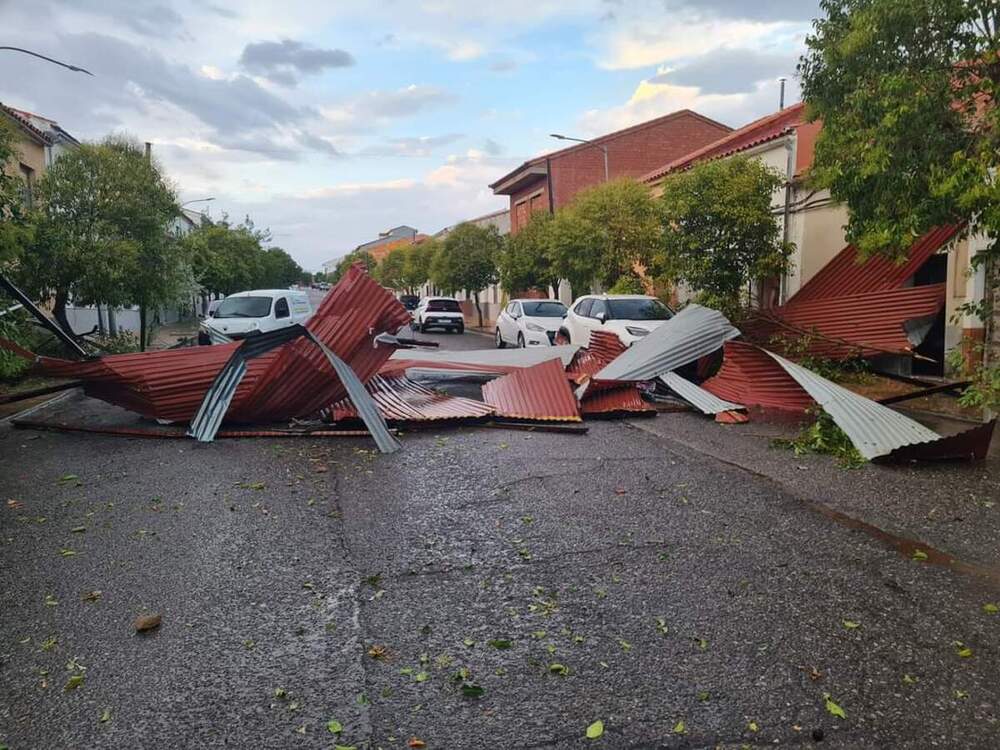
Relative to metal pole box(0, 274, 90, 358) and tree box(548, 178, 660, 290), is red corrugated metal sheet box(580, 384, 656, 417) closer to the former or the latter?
metal pole box(0, 274, 90, 358)

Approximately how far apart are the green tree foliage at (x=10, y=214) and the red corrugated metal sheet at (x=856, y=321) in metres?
9.95

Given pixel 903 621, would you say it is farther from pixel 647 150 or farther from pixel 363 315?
pixel 647 150

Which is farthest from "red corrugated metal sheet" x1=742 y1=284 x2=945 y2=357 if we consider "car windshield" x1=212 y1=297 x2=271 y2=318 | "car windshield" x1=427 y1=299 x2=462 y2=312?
"car windshield" x1=427 y1=299 x2=462 y2=312

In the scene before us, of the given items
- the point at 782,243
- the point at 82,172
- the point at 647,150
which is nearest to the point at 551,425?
the point at 782,243

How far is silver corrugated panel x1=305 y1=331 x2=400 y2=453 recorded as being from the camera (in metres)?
8.12

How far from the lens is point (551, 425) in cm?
915

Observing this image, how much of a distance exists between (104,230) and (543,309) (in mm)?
10403

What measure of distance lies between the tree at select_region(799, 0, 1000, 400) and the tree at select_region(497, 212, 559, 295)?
2012 centimetres

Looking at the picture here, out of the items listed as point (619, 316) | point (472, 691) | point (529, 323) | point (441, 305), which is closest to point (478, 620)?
point (472, 691)

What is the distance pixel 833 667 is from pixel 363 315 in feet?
23.6

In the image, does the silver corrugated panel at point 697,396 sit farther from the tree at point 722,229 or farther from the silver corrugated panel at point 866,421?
the tree at point 722,229

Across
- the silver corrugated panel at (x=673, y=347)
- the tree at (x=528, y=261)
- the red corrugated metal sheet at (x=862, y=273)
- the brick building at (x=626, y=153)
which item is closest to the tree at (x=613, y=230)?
the tree at (x=528, y=261)

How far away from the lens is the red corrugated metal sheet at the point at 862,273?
35.8 ft

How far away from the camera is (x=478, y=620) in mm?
3799
